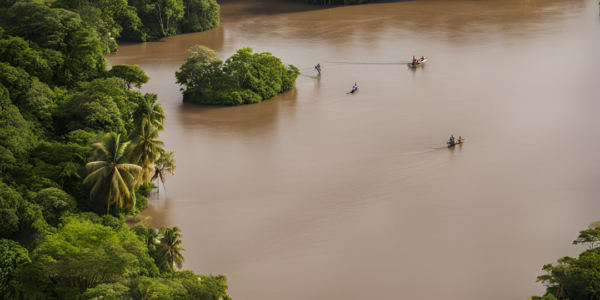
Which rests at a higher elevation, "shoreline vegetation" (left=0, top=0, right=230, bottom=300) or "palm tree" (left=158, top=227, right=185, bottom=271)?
"shoreline vegetation" (left=0, top=0, right=230, bottom=300)

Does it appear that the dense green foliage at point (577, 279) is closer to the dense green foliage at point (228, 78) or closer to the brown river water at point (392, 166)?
the brown river water at point (392, 166)

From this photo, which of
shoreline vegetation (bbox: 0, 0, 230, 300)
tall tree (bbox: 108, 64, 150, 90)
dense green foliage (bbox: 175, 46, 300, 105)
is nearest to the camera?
shoreline vegetation (bbox: 0, 0, 230, 300)

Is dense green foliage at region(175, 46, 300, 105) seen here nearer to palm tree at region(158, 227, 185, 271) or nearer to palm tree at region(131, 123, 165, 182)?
palm tree at region(131, 123, 165, 182)

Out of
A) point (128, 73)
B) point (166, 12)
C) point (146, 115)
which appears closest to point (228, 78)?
point (128, 73)

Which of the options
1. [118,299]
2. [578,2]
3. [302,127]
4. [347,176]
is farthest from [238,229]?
[578,2]

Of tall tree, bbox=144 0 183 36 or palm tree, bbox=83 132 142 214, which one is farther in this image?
tall tree, bbox=144 0 183 36

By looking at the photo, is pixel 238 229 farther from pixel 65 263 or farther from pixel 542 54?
pixel 542 54

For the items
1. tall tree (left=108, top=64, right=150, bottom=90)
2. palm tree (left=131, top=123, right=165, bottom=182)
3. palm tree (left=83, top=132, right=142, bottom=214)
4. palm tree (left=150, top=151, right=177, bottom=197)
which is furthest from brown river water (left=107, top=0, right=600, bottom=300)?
palm tree (left=83, top=132, right=142, bottom=214)
